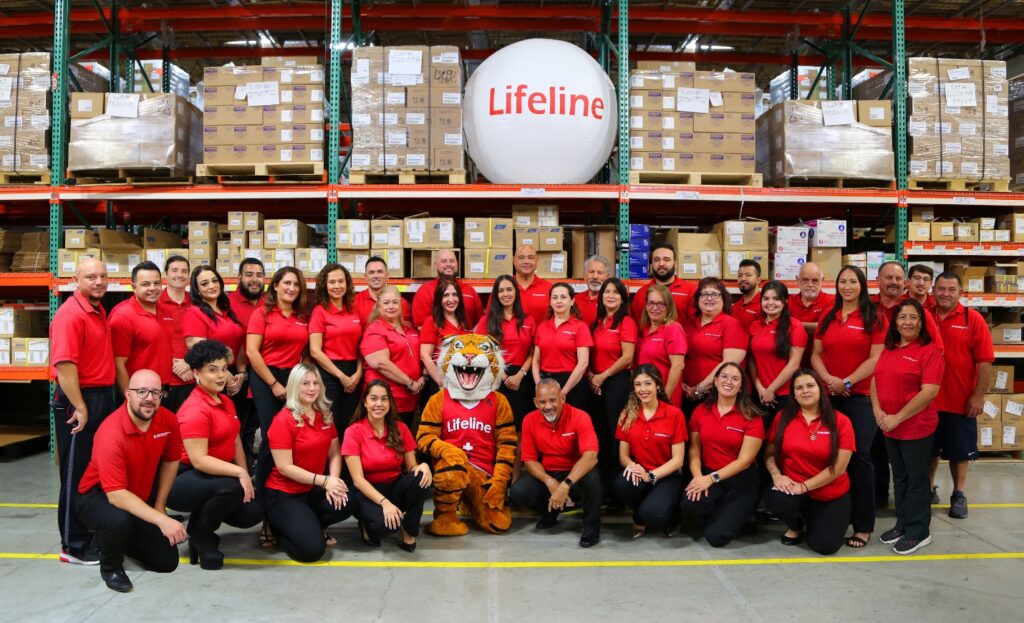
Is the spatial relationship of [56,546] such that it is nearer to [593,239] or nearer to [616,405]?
[616,405]

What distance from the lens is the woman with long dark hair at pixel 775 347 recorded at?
533 centimetres

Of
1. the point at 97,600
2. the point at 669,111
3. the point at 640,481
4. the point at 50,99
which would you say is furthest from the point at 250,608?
the point at 50,99

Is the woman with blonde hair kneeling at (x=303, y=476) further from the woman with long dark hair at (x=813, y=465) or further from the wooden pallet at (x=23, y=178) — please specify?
the wooden pallet at (x=23, y=178)

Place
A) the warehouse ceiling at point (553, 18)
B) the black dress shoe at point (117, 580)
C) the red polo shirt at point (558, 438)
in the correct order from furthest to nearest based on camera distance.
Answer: the warehouse ceiling at point (553, 18) → the red polo shirt at point (558, 438) → the black dress shoe at point (117, 580)

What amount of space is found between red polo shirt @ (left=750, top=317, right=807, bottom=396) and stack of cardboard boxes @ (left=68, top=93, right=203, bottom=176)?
6048 mm

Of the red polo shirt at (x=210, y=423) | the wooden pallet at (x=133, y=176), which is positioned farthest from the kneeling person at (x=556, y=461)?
the wooden pallet at (x=133, y=176)

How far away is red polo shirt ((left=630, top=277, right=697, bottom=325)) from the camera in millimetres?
5918

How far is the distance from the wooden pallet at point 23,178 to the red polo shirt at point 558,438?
245 inches

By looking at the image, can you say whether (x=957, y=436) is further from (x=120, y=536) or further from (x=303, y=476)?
(x=120, y=536)

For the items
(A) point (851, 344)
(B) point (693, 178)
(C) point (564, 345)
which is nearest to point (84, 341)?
(C) point (564, 345)

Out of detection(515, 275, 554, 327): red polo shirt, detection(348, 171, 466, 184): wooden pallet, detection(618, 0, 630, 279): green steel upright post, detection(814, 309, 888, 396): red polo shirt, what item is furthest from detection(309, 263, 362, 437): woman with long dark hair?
detection(814, 309, 888, 396): red polo shirt

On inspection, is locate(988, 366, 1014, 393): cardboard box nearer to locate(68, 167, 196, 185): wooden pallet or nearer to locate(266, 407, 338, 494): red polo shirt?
locate(266, 407, 338, 494): red polo shirt

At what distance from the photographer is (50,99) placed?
7.45 metres

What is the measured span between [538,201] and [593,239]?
0.72 meters
